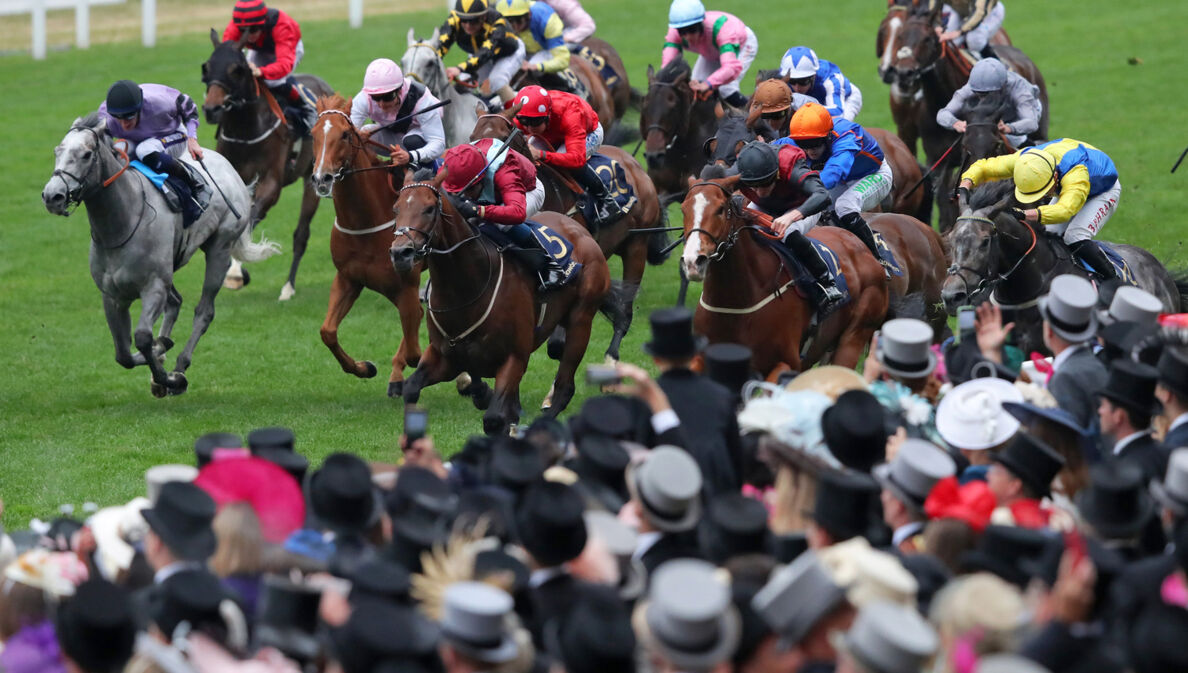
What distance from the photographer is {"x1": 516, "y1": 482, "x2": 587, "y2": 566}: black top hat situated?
4.56 meters

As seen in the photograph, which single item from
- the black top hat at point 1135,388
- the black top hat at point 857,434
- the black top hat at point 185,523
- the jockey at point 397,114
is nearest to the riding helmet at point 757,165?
the jockey at point 397,114

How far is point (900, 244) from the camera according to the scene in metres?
11.3

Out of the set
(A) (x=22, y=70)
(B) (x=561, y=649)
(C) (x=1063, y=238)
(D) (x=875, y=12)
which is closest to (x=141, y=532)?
(B) (x=561, y=649)

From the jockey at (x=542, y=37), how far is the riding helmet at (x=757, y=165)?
6.25 metres

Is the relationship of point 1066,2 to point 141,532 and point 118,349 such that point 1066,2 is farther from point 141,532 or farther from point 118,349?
point 141,532

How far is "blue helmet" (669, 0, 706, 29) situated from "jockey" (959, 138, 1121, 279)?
538 cm

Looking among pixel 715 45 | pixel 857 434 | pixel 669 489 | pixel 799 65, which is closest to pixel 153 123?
pixel 799 65

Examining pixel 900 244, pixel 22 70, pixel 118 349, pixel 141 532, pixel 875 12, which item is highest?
pixel 141 532

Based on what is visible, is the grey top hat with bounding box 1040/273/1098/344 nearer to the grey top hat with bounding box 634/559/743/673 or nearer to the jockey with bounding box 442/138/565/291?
the grey top hat with bounding box 634/559/743/673

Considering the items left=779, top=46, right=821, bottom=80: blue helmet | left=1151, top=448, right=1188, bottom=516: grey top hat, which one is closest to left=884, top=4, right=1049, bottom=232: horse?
left=779, top=46, right=821, bottom=80: blue helmet

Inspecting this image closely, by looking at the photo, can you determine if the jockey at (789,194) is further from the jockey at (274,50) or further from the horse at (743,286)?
the jockey at (274,50)

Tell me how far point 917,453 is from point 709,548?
90cm

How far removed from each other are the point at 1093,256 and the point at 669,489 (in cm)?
610

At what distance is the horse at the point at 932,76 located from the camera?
15305 millimetres
